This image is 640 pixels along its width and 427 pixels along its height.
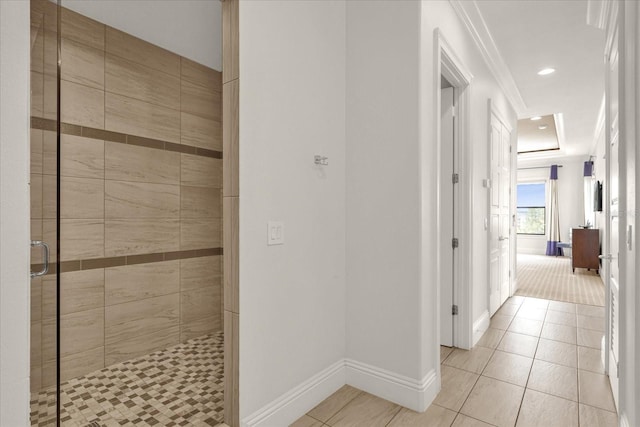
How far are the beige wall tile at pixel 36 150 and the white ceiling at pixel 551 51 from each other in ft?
9.95

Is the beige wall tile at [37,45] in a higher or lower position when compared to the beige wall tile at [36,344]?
higher

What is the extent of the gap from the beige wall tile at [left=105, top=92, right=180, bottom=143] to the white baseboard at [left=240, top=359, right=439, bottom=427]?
7.68ft

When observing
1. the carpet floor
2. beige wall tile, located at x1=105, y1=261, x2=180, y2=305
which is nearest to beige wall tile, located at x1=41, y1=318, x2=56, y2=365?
beige wall tile, located at x1=105, y1=261, x2=180, y2=305

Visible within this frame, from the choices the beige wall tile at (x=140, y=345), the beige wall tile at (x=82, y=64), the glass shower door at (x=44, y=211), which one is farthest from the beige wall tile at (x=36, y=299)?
the beige wall tile at (x=82, y=64)

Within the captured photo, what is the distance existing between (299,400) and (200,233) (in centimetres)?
192

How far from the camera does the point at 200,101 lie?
10.7 ft

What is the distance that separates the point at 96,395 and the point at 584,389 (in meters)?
3.22

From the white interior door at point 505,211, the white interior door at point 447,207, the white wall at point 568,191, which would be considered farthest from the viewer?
the white wall at point 568,191

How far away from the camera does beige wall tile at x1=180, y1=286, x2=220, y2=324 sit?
122 inches

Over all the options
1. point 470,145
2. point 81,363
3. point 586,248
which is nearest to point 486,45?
point 470,145

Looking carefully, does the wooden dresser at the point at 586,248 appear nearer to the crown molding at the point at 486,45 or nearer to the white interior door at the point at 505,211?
the white interior door at the point at 505,211

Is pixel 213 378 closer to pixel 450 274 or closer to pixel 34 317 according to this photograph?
pixel 34 317

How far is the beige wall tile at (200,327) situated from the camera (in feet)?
10.1
